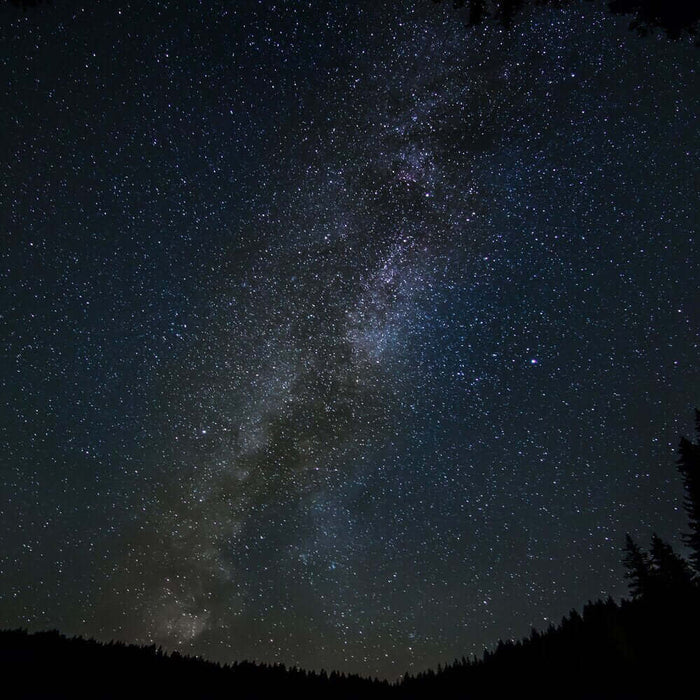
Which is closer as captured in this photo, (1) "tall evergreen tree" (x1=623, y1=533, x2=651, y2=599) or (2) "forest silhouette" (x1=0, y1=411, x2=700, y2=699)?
(2) "forest silhouette" (x1=0, y1=411, x2=700, y2=699)

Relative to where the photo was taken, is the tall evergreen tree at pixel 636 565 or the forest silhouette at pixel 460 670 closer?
the forest silhouette at pixel 460 670

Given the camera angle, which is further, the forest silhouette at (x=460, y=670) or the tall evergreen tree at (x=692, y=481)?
the tall evergreen tree at (x=692, y=481)

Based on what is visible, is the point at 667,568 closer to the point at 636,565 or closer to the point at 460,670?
the point at 636,565

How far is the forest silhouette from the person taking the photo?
Result: 8914 mm

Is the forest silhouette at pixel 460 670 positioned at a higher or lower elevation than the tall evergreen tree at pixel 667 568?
higher

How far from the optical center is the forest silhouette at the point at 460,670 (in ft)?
29.2

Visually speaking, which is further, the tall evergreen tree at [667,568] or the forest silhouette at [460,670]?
the tall evergreen tree at [667,568]

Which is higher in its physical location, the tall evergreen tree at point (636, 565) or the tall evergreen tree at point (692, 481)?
the tall evergreen tree at point (692, 481)

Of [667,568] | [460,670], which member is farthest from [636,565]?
[460,670]

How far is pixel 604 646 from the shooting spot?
10945mm

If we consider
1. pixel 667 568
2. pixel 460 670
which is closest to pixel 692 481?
pixel 667 568

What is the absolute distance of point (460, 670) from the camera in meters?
A: 11.7

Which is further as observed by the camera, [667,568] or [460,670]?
[667,568]

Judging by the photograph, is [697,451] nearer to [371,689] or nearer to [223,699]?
[371,689]
